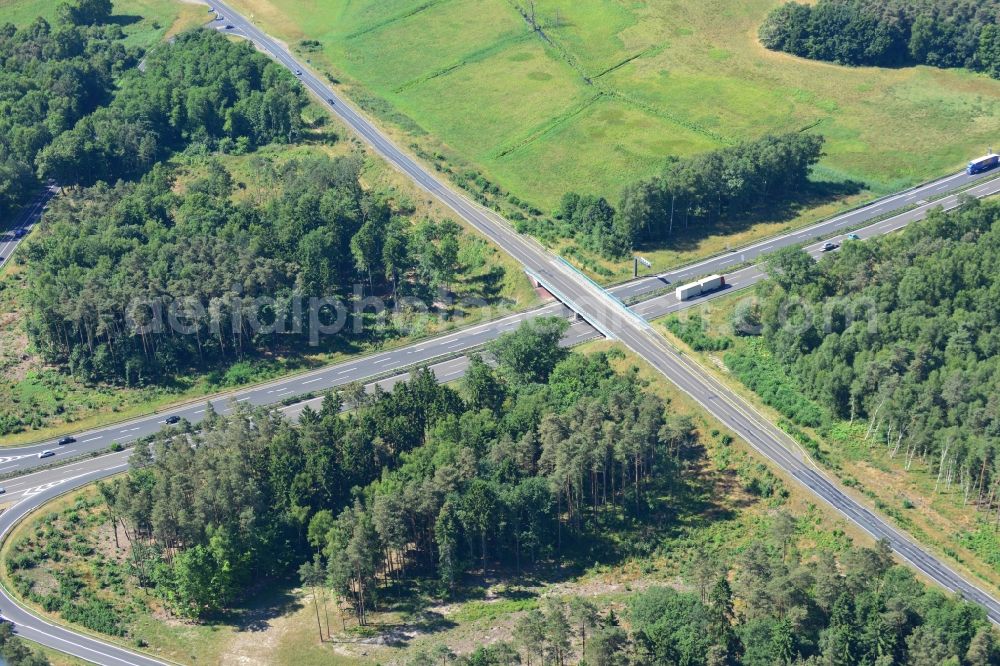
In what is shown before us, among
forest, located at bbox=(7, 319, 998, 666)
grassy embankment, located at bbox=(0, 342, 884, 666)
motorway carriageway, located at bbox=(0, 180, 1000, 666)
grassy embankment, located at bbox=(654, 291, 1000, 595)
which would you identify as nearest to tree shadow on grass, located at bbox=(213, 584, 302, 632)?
grassy embankment, located at bbox=(0, 342, 884, 666)

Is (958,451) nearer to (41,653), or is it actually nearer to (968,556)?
(968,556)

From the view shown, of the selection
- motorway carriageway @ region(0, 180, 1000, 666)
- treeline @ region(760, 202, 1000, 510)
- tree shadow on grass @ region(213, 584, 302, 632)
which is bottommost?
tree shadow on grass @ region(213, 584, 302, 632)

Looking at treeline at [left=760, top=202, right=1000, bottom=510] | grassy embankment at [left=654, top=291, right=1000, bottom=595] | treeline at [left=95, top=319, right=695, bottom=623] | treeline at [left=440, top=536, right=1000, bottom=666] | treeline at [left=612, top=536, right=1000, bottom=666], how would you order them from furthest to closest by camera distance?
treeline at [left=760, top=202, right=1000, bottom=510] < treeline at [left=95, top=319, right=695, bottom=623] < grassy embankment at [left=654, top=291, right=1000, bottom=595] < treeline at [left=440, top=536, right=1000, bottom=666] < treeline at [left=612, top=536, right=1000, bottom=666]

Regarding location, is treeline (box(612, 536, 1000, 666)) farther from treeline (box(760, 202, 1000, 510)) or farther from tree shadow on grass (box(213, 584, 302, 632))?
tree shadow on grass (box(213, 584, 302, 632))

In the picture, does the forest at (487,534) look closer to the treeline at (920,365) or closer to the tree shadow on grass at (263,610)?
the tree shadow on grass at (263,610)

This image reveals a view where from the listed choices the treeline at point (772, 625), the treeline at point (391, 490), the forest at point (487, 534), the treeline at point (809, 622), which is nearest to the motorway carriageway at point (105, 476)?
the forest at point (487, 534)

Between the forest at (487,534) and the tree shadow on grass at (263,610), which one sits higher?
the forest at (487,534)
